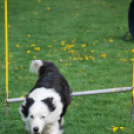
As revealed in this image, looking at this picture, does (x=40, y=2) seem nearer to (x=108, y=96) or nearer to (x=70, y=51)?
(x=70, y=51)

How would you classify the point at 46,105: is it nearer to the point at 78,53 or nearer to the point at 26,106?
the point at 26,106

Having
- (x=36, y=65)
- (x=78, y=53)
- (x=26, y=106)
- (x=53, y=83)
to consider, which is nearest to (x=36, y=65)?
(x=36, y=65)

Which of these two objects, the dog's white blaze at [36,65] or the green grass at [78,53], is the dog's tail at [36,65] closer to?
the dog's white blaze at [36,65]

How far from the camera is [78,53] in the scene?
864 cm

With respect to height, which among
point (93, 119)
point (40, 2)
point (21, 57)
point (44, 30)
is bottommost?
point (93, 119)

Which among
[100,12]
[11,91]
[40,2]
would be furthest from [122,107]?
[40,2]

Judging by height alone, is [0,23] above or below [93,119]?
above

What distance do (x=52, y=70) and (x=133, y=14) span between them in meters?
5.43

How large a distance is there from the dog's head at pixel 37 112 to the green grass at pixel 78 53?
786mm

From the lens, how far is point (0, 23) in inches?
449

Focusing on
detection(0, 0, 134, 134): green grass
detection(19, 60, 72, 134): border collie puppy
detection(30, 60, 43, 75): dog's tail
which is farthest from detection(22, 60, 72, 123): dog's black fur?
detection(0, 0, 134, 134): green grass

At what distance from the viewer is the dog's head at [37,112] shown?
3.66 metres

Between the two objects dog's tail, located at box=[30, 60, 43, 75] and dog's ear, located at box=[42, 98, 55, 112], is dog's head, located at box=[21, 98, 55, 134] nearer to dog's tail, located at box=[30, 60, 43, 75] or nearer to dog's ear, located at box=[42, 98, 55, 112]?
dog's ear, located at box=[42, 98, 55, 112]

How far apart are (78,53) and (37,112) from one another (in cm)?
510
